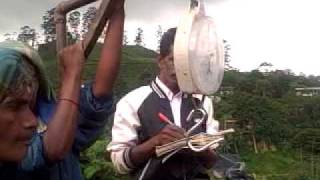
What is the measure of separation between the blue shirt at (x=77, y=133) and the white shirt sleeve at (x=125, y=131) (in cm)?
88

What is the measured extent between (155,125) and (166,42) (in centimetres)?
30

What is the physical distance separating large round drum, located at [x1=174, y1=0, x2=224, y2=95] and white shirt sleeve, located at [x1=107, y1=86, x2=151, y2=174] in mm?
559

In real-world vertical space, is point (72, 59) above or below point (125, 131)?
above

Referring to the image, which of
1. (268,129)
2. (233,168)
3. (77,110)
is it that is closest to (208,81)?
(77,110)

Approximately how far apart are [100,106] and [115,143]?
3.20 feet

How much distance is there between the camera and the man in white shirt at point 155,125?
216 cm

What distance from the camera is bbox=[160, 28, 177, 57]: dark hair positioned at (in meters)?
2.28

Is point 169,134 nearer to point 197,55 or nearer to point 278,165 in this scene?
point 197,55

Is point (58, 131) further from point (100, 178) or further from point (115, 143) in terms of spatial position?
point (100, 178)

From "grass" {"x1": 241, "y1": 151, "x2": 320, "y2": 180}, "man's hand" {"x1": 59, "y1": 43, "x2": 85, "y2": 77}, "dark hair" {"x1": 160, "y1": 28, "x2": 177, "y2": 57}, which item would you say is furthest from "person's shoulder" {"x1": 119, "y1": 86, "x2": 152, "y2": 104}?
"grass" {"x1": 241, "y1": 151, "x2": 320, "y2": 180}

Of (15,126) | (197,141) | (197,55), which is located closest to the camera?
(15,126)

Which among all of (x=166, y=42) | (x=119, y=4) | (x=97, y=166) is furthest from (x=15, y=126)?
(x=97, y=166)

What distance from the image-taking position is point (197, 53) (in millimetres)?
1644

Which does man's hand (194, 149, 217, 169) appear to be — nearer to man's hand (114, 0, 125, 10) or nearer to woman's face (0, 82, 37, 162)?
man's hand (114, 0, 125, 10)
